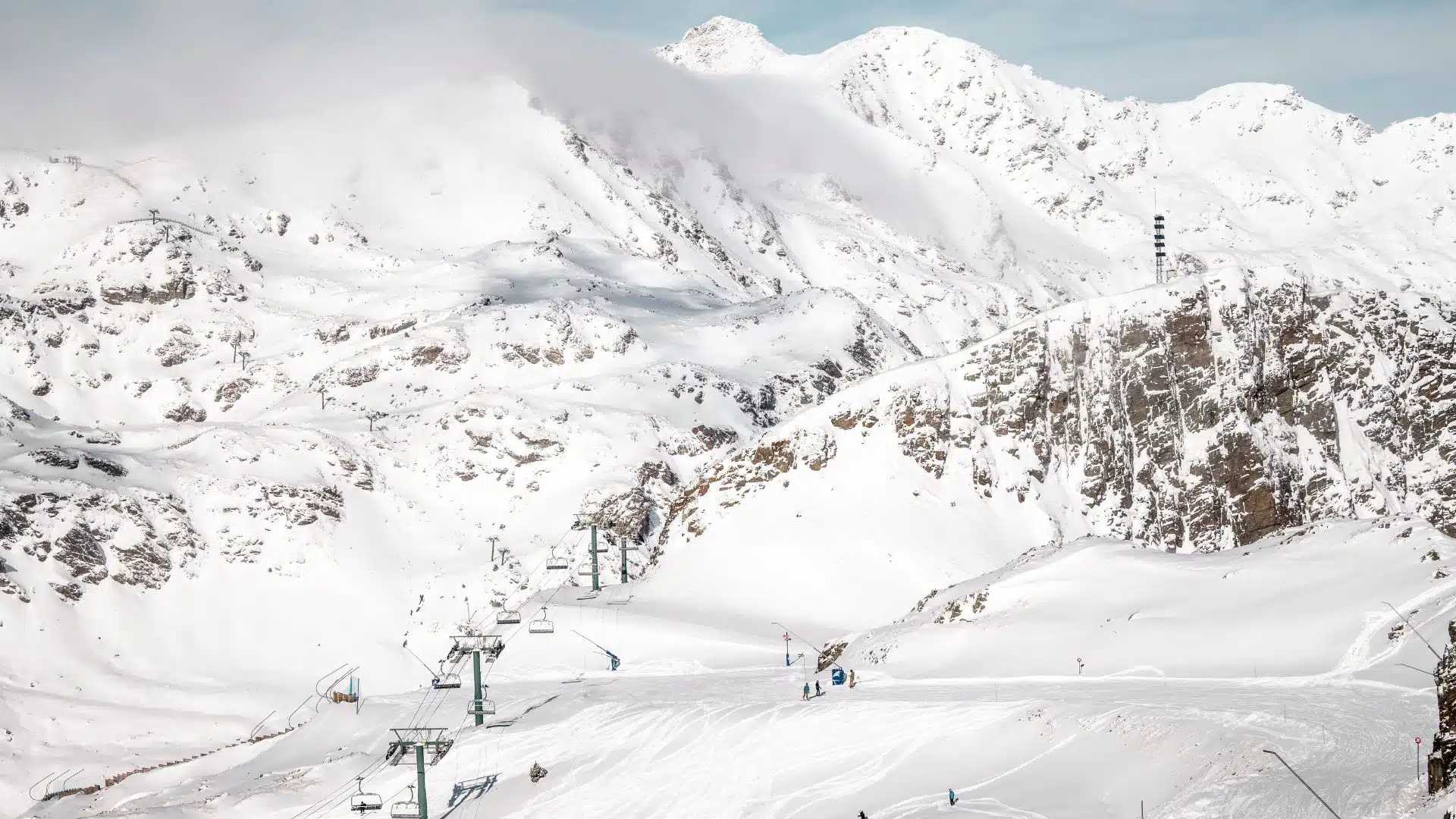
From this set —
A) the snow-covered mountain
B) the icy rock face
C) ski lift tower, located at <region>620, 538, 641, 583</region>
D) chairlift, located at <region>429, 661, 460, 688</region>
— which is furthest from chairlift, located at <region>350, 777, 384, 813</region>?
the icy rock face

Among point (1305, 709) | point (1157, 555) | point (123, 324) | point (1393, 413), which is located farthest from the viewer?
point (123, 324)

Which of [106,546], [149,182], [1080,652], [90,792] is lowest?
[90,792]

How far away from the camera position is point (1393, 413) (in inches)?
4483

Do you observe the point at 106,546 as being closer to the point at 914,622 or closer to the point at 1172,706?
the point at 914,622

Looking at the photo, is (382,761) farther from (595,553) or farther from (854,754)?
(595,553)

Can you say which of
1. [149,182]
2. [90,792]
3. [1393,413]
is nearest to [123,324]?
[149,182]

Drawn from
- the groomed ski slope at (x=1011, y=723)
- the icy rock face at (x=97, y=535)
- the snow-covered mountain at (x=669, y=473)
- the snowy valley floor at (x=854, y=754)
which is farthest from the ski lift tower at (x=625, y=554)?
the icy rock face at (x=97, y=535)

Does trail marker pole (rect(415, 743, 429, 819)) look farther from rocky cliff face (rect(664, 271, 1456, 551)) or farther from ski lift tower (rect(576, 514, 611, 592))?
rocky cliff face (rect(664, 271, 1456, 551))

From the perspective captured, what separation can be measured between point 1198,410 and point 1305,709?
6218 centimetres

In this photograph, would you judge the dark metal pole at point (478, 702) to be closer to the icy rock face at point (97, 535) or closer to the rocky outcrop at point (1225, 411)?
the rocky outcrop at point (1225, 411)

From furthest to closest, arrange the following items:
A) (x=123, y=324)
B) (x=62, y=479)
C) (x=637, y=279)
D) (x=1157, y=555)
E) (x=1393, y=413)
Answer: (x=637, y=279) → (x=123, y=324) → (x=62, y=479) → (x=1393, y=413) → (x=1157, y=555)

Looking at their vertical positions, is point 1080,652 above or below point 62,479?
Result: below

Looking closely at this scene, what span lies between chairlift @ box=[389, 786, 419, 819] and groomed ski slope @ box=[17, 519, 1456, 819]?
94cm

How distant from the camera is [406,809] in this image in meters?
66.9
